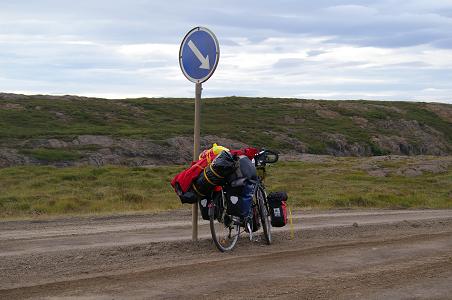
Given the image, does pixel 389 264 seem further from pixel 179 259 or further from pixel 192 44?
pixel 192 44

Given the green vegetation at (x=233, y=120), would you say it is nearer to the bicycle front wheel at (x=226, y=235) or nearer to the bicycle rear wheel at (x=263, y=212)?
the bicycle rear wheel at (x=263, y=212)

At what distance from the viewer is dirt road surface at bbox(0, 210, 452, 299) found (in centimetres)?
679

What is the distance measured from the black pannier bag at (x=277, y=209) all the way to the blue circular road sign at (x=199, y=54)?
2234 mm

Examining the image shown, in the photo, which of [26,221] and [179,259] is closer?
[179,259]

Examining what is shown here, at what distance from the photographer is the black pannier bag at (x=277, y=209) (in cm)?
1010

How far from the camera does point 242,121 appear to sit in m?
83.2

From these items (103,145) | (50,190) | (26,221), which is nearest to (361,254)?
(26,221)

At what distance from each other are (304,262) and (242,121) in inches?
2949

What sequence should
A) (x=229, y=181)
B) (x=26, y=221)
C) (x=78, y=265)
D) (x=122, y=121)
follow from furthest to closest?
(x=122, y=121) → (x=26, y=221) → (x=229, y=181) → (x=78, y=265)

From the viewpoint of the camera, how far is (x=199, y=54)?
9242 mm

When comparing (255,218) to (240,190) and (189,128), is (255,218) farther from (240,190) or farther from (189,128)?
(189,128)

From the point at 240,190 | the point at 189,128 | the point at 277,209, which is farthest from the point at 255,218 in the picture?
the point at 189,128

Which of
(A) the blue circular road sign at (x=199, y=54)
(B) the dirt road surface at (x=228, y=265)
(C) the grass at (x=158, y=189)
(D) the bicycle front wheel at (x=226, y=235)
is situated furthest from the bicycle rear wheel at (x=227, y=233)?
(C) the grass at (x=158, y=189)

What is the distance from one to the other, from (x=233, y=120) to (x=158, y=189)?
5403cm
